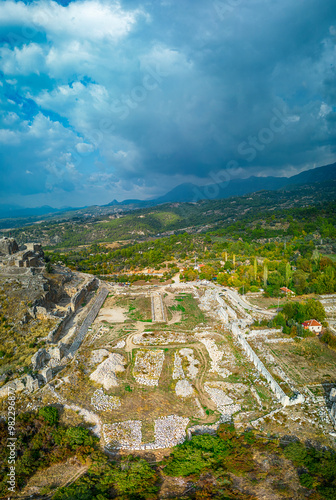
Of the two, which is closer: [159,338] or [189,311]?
[159,338]

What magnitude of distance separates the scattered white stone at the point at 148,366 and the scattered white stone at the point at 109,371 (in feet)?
4.21

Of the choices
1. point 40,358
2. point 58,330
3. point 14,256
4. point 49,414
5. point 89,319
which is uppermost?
point 14,256

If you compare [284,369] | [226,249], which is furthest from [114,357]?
[226,249]

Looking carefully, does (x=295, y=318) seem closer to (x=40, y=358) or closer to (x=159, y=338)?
(x=159, y=338)

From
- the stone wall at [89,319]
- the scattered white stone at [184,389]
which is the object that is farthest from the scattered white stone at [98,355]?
the scattered white stone at [184,389]

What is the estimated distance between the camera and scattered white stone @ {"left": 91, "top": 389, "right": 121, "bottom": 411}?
55.1 ft

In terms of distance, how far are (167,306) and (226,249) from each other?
2910cm

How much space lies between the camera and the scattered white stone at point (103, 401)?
1679 cm

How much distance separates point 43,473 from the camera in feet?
42.5

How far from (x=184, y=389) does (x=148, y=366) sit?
3.98 metres

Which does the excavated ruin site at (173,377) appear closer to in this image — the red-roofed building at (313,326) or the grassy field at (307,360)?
the grassy field at (307,360)

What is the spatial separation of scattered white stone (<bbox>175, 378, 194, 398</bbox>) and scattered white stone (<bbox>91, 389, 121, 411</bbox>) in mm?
3998

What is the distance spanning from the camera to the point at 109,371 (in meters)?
19.7

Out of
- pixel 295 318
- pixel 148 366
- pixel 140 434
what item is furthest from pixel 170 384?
pixel 295 318
